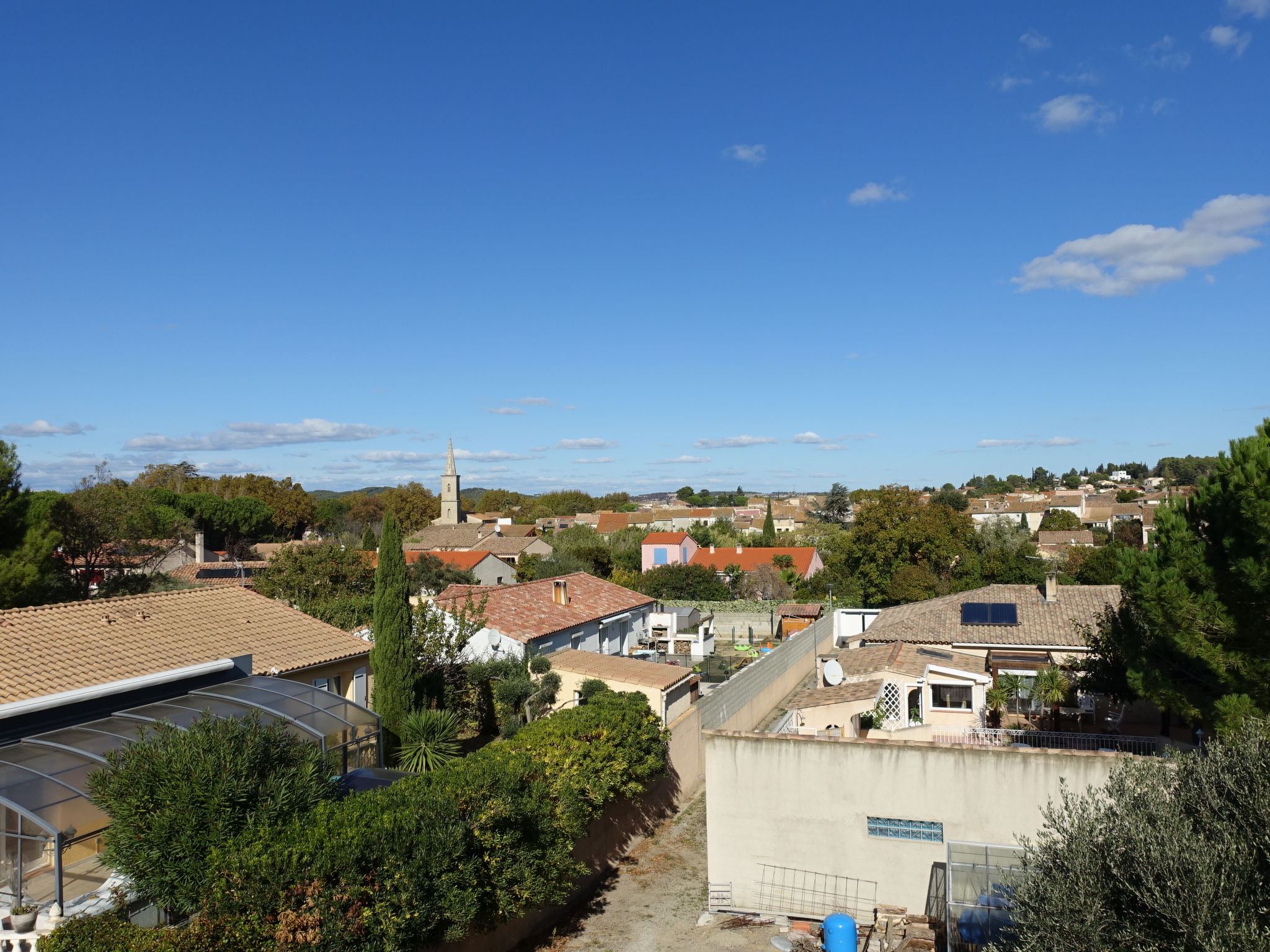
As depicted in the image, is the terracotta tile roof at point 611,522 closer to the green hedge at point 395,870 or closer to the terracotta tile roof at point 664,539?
the terracotta tile roof at point 664,539

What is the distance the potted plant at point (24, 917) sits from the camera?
9.30m

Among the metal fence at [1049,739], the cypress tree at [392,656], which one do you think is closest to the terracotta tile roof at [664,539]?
the cypress tree at [392,656]

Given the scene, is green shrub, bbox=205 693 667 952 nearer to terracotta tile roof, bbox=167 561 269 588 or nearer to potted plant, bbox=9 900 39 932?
potted plant, bbox=9 900 39 932

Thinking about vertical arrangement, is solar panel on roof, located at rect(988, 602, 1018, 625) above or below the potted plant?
above

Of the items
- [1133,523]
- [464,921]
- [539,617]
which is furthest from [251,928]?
[1133,523]

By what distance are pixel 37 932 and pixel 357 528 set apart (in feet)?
286

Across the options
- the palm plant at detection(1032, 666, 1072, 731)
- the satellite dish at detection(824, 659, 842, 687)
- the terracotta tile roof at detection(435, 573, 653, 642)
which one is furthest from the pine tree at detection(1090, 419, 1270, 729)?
the terracotta tile roof at detection(435, 573, 653, 642)

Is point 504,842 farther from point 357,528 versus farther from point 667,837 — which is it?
point 357,528

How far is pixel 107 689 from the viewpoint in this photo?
14.2m

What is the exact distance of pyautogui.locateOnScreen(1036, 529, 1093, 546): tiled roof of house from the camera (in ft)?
245

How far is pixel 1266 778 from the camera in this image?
25.9ft

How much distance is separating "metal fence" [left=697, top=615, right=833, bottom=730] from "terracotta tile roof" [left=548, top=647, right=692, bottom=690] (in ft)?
4.49

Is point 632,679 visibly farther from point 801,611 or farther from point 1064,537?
point 1064,537

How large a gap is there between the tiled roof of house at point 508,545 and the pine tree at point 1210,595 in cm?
5337
